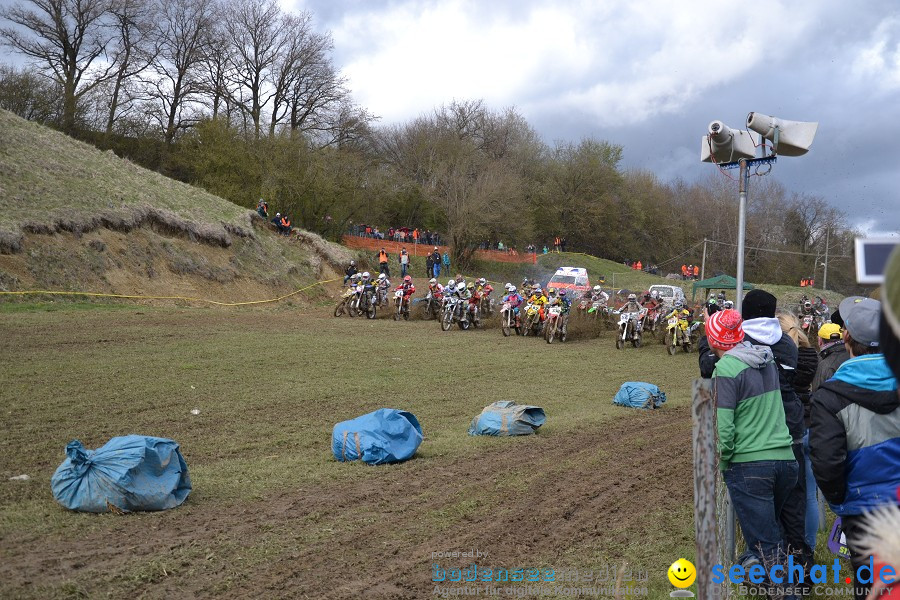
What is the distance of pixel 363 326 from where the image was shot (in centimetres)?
2094

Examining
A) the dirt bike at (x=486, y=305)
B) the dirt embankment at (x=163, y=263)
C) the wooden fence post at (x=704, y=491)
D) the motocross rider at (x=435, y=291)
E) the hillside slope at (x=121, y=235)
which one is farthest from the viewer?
the motocross rider at (x=435, y=291)

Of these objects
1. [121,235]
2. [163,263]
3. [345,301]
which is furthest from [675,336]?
[121,235]

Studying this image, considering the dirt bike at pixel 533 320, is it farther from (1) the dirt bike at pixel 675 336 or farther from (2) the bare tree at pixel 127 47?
(2) the bare tree at pixel 127 47

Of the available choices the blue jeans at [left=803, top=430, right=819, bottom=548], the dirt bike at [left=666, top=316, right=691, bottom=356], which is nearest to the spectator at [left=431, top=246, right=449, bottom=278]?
the dirt bike at [left=666, top=316, right=691, bottom=356]

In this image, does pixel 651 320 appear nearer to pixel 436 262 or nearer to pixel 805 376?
pixel 805 376

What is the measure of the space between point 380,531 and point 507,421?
3.66m

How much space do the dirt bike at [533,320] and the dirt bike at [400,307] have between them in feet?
13.9

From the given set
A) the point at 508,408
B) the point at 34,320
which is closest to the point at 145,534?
the point at 508,408

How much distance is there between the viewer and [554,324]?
1989 cm

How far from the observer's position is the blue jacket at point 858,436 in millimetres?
3197

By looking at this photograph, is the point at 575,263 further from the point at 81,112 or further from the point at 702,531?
the point at 702,531

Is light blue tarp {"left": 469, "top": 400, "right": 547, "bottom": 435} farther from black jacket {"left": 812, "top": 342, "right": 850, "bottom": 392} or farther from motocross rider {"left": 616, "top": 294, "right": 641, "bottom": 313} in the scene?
motocross rider {"left": 616, "top": 294, "right": 641, "bottom": 313}

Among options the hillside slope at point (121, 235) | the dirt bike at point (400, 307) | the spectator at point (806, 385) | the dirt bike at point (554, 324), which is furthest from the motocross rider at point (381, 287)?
the spectator at point (806, 385)

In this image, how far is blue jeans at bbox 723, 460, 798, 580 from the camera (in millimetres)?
4047
